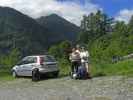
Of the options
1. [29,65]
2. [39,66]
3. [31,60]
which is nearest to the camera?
[39,66]

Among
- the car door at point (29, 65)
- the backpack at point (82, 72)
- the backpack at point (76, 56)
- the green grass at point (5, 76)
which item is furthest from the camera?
the green grass at point (5, 76)

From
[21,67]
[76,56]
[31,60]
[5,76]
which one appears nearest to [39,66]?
[31,60]

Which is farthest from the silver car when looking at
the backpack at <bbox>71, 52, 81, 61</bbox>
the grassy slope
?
the backpack at <bbox>71, 52, 81, 61</bbox>

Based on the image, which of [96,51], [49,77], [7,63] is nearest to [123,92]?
[49,77]

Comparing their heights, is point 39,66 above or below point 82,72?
above

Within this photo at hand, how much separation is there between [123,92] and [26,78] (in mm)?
13667

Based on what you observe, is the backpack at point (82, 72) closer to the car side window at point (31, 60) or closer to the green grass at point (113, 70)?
the green grass at point (113, 70)

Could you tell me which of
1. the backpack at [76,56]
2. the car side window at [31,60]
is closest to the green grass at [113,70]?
the backpack at [76,56]

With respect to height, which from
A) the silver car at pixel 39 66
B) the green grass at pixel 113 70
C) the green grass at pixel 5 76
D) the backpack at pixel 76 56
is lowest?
the green grass at pixel 5 76

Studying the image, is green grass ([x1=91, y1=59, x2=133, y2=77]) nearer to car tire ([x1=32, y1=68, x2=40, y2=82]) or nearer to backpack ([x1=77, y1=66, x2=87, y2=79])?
backpack ([x1=77, y1=66, x2=87, y2=79])

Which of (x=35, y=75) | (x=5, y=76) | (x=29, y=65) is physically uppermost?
(x=29, y=65)

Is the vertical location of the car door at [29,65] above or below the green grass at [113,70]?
above

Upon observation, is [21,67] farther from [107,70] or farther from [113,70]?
[113,70]

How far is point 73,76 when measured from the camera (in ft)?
80.9
